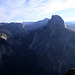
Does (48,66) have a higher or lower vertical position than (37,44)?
lower

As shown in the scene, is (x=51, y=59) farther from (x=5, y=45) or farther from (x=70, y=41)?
(x=5, y=45)

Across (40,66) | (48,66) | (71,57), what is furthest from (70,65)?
(40,66)

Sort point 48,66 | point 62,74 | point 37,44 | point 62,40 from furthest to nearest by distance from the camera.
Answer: point 37,44
point 62,40
point 48,66
point 62,74

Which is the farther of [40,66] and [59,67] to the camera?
[40,66]

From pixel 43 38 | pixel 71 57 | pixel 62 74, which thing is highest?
pixel 43 38

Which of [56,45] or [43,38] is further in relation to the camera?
[43,38]

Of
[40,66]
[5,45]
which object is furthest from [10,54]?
[40,66]

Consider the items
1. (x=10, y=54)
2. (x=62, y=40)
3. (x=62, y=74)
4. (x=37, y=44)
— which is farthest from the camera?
(x=37, y=44)

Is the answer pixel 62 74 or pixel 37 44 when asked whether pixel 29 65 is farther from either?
pixel 37 44

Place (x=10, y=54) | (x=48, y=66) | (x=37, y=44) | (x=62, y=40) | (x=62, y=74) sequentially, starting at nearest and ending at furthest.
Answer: (x=62, y=74), (x=48, y=66), (x=62, y=40), (x=10, y=54), (x=37, y=44)
